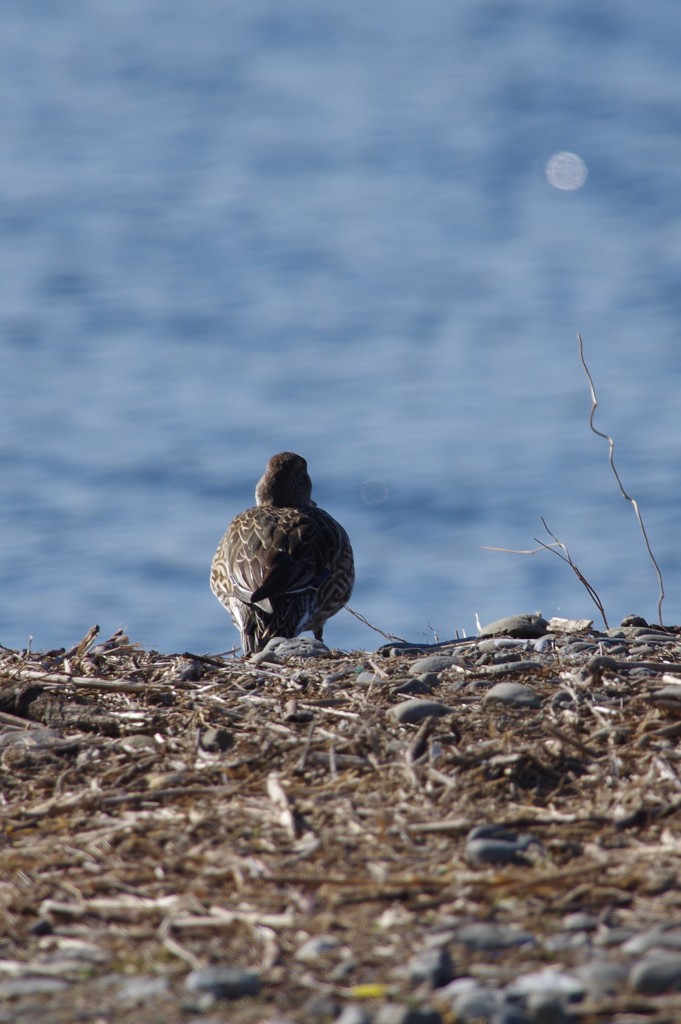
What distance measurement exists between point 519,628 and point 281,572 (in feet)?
9.29

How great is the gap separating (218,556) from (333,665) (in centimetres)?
403

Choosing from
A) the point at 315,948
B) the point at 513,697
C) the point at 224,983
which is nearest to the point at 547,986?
the point at 315,948

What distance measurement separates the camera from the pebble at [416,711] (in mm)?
4973

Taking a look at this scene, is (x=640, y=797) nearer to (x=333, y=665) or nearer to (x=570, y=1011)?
(x=570, y=1011)

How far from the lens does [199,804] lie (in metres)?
4.32

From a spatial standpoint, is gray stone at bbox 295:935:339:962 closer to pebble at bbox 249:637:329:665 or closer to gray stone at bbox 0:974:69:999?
gray stone at bbox 0:974:69:999

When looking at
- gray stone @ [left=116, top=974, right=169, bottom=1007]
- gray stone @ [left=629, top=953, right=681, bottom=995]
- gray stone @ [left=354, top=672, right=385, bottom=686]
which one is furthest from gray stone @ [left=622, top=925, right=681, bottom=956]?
gray stone @ [left=354, top=672, right=385, bottom=686]

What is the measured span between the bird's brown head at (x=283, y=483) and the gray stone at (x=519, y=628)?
4.26 metres

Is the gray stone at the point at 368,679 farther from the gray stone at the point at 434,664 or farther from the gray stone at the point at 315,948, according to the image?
the gray stone at the point at 315,948

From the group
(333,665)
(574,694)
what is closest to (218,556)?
(333,665)

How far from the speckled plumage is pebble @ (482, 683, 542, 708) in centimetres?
393

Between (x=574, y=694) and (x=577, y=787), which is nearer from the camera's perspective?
(x=577, y=787)

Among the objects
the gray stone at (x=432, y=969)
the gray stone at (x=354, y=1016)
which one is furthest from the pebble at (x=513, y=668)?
the gray stone at (x=354, y=1016)

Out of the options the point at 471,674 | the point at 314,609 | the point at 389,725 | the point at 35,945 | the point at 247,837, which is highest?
the point at 314,609
